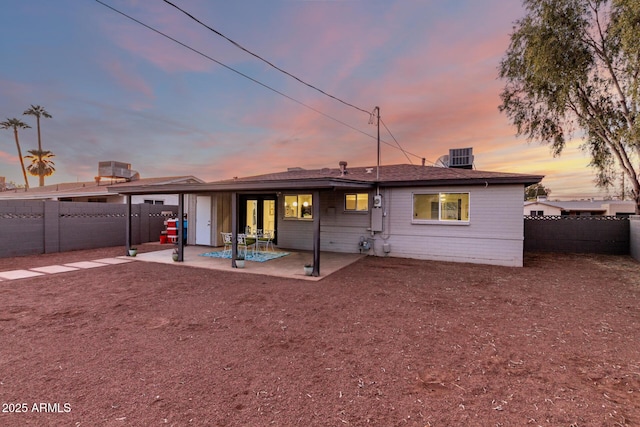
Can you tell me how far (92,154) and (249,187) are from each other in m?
22.5

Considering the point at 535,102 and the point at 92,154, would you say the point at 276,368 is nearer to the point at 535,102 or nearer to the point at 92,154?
the point at 535,102

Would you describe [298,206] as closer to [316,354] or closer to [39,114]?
[316,354]

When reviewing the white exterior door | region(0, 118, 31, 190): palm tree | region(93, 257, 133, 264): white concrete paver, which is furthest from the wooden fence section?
region(0, 118, 31, 190): palm tree

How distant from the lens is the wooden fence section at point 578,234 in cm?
1149

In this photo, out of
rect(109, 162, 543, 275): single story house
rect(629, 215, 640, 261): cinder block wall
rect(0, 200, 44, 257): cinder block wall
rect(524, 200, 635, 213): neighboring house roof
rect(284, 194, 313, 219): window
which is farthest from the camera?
rect(524, 200, 635, 213): neighboring house roof

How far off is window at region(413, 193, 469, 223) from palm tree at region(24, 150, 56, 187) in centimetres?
3996

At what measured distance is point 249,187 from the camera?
7418 millimetres

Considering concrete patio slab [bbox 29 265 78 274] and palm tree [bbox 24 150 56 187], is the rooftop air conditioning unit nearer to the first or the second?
concrete patio slab [bbox 29 265 78 274]

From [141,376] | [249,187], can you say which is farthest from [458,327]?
[249,187]

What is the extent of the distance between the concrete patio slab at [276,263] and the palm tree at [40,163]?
106ft

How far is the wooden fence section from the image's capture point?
11.5 metres

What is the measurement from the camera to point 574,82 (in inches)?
429

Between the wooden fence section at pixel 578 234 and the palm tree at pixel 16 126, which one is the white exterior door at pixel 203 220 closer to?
the wooden fence section at pixel 578 234

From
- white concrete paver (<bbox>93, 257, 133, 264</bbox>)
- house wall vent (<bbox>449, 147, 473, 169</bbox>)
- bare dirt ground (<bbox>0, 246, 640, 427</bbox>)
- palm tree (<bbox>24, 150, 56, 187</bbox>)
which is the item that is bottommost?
bare dirt ground (<bbox>0, 246, 640, 427</bbox>)
